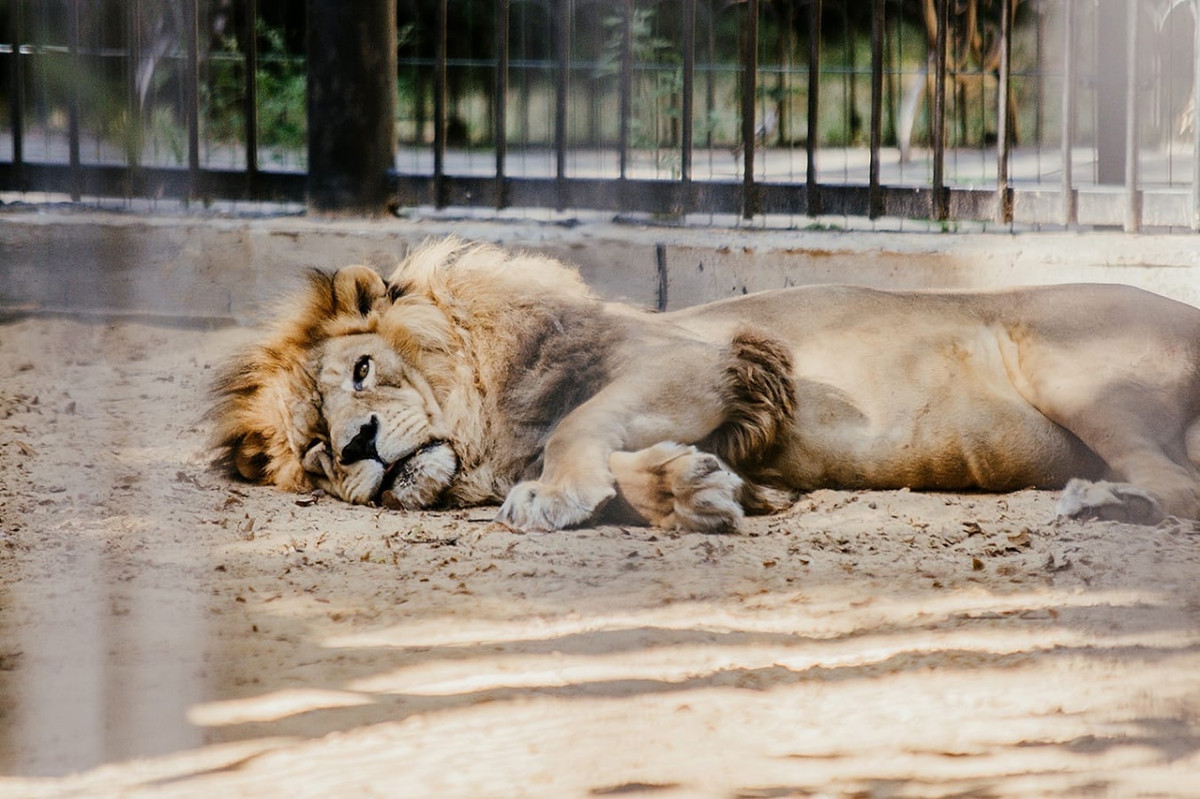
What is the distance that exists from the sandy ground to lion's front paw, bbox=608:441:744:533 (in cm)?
7

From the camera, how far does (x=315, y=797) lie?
2.08 metres

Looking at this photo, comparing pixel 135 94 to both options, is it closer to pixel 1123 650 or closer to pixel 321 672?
pixel 321 672

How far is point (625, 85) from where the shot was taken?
614 centimetres

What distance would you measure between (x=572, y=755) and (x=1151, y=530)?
Result: 205 cm

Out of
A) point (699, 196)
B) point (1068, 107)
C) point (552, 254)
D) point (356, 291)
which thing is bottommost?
point (356, 291)

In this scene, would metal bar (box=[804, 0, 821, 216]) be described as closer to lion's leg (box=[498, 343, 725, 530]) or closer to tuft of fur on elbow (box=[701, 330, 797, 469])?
tuft of fur on elbow (box=[701, 330, 797, 469])

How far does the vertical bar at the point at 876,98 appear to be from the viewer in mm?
5919

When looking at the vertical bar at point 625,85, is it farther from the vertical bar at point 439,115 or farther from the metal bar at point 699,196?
the vertical bar at point 439,115

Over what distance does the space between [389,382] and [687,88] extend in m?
2.42

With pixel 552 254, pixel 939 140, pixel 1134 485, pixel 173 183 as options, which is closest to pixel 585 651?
pixel 1134 485

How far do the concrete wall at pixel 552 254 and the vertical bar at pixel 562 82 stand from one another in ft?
0.89

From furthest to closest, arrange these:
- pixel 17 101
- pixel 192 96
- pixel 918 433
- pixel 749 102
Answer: pixel 17 101, pixel 192 96, pixel 749 102, pixel 918 433

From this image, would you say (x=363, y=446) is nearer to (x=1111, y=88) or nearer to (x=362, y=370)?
(x=362, y=370)

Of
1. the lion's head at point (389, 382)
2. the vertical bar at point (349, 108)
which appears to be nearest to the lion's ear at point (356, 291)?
the lion's head at point (389, 382)
